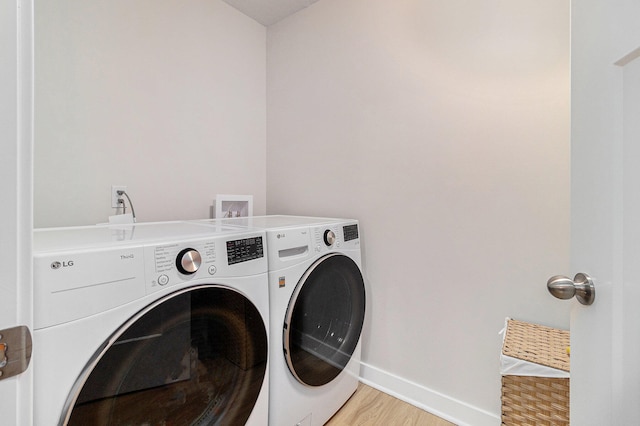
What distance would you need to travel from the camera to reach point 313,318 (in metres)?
1.27

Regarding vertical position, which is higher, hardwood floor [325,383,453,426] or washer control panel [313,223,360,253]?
washer control panel [313,223,360,253]

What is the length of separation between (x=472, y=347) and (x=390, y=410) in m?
0.53

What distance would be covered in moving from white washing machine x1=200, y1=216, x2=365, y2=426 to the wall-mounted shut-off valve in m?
0.83

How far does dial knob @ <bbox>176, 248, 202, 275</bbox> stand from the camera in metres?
0.82

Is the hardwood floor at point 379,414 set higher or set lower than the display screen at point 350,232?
lower

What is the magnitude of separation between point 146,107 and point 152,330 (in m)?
1.31

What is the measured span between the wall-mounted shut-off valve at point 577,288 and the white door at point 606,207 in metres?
0.01

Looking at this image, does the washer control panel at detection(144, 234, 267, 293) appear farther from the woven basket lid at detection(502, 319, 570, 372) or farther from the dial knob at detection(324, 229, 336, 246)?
the woven basket lid at detection(502, 319, 570, 372)

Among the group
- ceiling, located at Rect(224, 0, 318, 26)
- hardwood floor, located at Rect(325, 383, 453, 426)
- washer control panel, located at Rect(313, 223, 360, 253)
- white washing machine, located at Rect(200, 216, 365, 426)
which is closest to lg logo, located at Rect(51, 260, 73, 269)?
white washing machine, located at Rect(200, 216, 365, 426)

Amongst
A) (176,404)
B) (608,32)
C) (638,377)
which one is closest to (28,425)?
(176,404)

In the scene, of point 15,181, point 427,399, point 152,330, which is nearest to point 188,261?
point 152,330

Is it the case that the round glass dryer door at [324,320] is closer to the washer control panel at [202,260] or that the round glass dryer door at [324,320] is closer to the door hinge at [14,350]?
the washer control panel at [202,260]

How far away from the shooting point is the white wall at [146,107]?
1.30 metres

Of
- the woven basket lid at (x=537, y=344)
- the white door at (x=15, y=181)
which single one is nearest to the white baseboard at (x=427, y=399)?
the woven basket lid at (x=537, y=344)
